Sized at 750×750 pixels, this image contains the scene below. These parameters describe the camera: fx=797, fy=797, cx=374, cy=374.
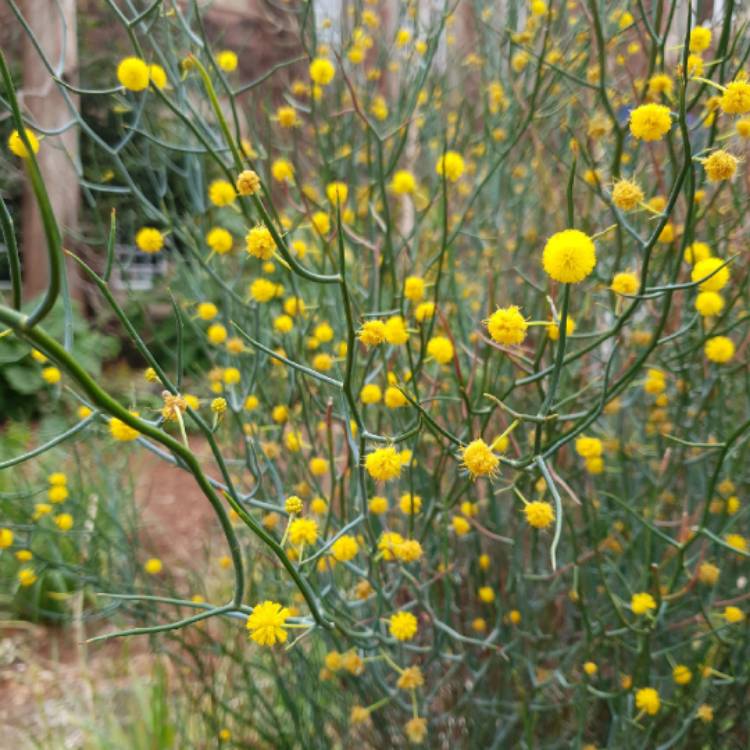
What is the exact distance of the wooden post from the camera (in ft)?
13.4

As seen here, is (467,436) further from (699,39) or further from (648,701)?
(699,39)

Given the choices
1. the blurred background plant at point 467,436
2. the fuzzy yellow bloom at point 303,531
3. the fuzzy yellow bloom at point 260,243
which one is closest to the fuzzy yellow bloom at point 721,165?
the blurred background plant at point 467,436

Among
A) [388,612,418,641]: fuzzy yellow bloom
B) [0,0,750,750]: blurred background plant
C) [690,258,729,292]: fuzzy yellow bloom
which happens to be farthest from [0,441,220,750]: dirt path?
[690,258,729,292]: fuzzy yellow bloom

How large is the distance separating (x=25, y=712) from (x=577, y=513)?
189cm

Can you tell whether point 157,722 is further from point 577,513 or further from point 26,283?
point 26,283

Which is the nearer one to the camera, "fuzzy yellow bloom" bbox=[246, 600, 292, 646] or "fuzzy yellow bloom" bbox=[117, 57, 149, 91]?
"fuzzy yellow bloom" bbox=[246, 600, 292, 646]

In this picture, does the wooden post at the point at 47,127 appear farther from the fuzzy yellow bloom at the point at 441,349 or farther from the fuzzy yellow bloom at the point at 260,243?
the fuzzy yellow bloom at the point at 260,243

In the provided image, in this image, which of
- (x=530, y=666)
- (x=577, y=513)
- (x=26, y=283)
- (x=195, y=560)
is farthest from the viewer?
(x=26, y=283)

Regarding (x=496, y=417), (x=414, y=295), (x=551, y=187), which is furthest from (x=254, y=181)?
(x=551, y=187)

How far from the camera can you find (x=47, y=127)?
4.32 m

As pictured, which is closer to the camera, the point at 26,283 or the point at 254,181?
the point at 254,181

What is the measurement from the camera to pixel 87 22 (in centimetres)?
512

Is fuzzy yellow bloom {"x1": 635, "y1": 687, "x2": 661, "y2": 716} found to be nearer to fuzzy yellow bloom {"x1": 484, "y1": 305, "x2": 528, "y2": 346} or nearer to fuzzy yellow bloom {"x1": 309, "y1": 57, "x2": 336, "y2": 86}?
fuzzy yellow bloom {"x1": 484, "y1": 305, "x2": 528, "y2": 346}

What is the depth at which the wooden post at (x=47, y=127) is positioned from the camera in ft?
13.4
